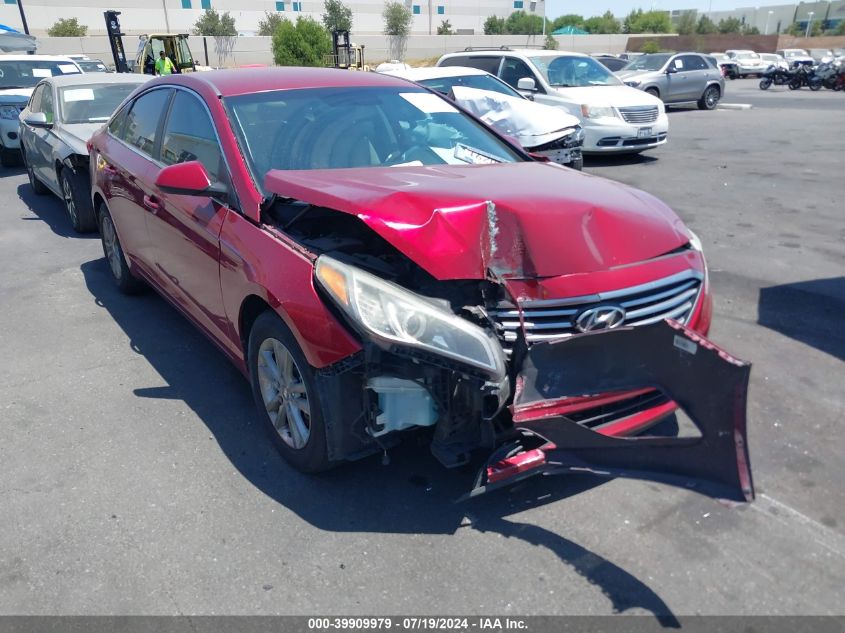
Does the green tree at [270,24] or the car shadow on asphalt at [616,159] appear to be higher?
the green tree at [270,24]

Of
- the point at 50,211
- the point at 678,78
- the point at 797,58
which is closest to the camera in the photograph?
the point at 50,211

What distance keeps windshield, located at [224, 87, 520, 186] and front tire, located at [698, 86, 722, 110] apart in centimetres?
1854

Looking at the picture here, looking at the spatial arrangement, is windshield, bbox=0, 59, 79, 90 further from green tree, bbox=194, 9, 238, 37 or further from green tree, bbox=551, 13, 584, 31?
green tree, bbox=551, 13, 584, 31

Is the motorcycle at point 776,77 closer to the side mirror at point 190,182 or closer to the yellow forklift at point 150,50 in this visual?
the yellow forklift at point 150,50

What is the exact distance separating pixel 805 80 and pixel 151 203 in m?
32.4

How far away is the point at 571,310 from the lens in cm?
290

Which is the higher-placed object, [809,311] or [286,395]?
[286,395]

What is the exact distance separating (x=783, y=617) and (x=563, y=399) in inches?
43.0

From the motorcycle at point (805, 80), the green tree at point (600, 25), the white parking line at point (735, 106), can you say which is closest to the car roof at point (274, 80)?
the white parking line at point (735, 106)

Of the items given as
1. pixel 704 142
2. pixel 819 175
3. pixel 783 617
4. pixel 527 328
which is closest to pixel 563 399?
pixel 527 328

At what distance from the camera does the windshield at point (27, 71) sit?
1291 cm

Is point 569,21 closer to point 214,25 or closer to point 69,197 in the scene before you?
point 214,25

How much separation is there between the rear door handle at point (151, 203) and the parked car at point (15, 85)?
878cm

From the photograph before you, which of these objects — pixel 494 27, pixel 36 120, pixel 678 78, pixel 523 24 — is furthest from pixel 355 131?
pixel 523 24
